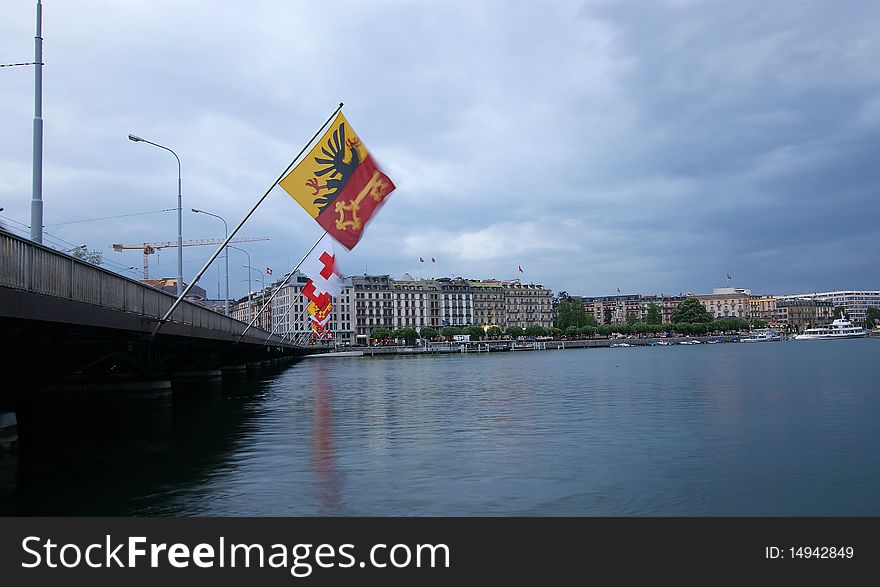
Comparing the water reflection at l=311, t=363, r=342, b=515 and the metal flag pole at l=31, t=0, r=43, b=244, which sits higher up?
the metal flag pole at l=31, t=0, r=43, b=244

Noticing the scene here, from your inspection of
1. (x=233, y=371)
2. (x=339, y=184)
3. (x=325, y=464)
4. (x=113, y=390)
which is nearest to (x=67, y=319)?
(x=325, y=464)

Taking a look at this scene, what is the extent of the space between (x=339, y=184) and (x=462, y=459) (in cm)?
1129

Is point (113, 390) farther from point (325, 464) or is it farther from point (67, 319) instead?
point (325, 464)

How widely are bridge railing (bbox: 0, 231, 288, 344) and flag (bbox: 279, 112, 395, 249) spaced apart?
7072 millimetres

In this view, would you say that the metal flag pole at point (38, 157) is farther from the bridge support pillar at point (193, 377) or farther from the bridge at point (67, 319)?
the bridge support pillar at point (193, 377)

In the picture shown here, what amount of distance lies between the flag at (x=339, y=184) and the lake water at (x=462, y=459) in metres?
8.28

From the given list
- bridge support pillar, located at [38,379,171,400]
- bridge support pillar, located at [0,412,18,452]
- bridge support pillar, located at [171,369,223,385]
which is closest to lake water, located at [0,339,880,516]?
bridge support pillar, located at [0,412,18,452]

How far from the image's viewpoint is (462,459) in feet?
74.9

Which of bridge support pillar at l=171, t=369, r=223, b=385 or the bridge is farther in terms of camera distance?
bridge support pillar at l=171, t=369, r=223, b=385

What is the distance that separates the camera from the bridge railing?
17453mm

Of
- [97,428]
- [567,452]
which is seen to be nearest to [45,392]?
[97,428]

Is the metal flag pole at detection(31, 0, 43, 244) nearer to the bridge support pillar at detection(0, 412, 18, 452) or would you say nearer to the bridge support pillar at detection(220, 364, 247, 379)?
the bridge support pillar at detection(0, 412, 18, 452)
